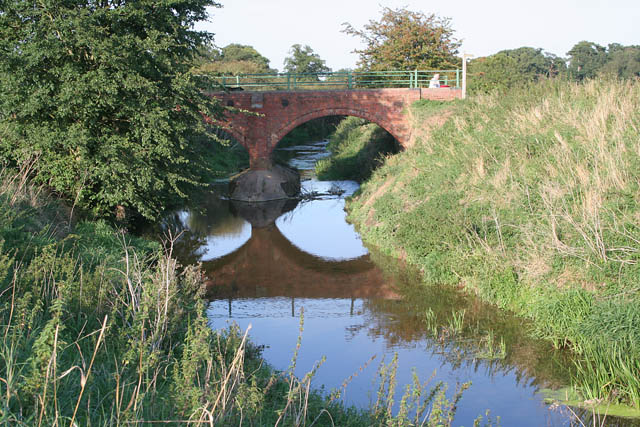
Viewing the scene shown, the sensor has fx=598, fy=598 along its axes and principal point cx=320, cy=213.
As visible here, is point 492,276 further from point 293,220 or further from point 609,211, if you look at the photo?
point 293,220

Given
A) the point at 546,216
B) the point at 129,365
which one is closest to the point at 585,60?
the point at 546,216

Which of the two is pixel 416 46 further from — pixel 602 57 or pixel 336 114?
pixel 602 57

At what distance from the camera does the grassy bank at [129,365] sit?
3.60 metres

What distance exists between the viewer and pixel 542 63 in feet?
206

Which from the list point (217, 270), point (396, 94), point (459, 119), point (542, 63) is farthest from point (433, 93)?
point (542, 63)

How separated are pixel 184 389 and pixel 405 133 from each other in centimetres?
2016

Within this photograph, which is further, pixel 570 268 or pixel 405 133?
pixel 405 133

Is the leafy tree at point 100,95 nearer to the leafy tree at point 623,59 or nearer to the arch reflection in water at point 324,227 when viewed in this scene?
the arch reflection in water at point 324,227

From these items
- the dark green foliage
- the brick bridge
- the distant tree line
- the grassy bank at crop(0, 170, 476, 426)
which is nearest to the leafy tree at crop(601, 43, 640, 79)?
the distant tree line

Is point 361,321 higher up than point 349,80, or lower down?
lower down

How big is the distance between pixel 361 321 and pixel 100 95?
682 centimetres

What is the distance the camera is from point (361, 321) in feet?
33.4

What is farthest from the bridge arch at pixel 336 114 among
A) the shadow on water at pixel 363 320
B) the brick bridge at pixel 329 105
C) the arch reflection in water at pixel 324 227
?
the shadow on water at pixel 363 320

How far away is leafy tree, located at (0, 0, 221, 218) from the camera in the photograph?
11.5 meters
